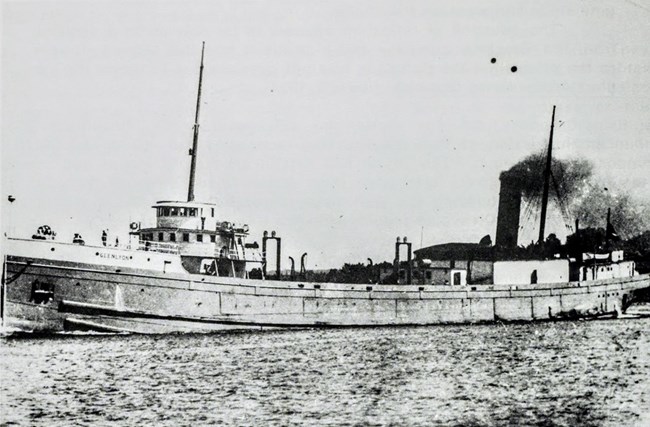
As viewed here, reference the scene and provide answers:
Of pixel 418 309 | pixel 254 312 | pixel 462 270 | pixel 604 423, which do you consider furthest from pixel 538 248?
pixel 604 423

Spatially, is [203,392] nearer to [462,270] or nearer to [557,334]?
Answer: [557,334]

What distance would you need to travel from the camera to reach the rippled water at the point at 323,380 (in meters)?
12.8

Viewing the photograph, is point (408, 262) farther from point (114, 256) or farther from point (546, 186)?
point (114, 256)

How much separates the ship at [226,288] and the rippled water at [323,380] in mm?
1085

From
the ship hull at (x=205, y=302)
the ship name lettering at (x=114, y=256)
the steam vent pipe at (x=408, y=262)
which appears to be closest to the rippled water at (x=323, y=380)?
the ship hull at (x=205, y=302)

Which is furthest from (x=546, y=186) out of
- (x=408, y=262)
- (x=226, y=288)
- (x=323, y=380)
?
(x=323, y=380)

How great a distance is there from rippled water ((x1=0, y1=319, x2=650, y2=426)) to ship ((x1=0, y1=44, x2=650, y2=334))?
108 cm

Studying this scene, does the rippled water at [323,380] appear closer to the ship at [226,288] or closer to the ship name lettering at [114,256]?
→ the ship at [226,288]

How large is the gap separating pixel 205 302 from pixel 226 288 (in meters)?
0.84

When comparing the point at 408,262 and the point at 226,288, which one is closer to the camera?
the point at 226,288

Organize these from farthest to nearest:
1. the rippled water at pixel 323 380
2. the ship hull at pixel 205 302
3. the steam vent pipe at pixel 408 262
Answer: the steam vent pipe at pixel 408 262 → the ship hull at pixel 205 302 → the rippled water at pixel 323 380

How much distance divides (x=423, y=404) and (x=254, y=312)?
516 inches

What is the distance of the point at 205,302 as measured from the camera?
25.1 m

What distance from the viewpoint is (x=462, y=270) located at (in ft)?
108
